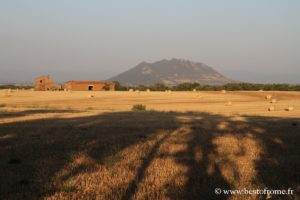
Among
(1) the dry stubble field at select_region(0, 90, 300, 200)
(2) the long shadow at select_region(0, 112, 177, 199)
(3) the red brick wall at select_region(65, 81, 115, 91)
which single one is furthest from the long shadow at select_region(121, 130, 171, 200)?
(3) the red brick wall at select_region(65, 81, 115, 91)

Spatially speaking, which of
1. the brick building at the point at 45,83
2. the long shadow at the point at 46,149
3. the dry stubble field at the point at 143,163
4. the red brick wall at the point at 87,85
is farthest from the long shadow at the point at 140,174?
the brick building at the point at 45,83

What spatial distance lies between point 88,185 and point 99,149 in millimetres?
3489

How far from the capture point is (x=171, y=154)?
34.8 feet

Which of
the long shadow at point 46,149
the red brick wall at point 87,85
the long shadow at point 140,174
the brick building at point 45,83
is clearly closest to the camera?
the long shadow at point 140,174

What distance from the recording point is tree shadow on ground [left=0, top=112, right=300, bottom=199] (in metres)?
7.65

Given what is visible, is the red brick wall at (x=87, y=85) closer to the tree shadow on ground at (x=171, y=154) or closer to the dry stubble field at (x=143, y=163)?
the tree shadow on ground at (x=171, y=154)

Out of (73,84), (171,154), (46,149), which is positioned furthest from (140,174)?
(73,84)

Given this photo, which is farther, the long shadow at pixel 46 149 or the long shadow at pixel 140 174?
the long shadow at pixel 46 149

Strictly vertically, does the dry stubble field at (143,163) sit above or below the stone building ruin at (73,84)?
below

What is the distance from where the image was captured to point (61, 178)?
8125 mm

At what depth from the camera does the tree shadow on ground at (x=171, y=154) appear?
301 inches

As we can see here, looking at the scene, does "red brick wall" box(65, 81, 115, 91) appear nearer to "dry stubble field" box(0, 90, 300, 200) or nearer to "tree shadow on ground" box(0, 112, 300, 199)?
"tree shadow on ground" box(0, 112, 300, 199)

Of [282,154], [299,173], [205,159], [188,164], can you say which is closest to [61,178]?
[188,164]

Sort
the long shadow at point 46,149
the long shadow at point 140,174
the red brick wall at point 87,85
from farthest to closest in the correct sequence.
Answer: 1. the red brick wall at point 87,85
2. the long shadow at point 46,149
3. the long shadow at point 140,174
